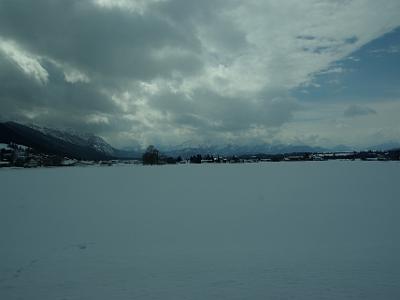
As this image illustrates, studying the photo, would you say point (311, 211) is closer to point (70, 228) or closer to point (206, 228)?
point (206, 228)

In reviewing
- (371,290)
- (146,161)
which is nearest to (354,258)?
(371,290)

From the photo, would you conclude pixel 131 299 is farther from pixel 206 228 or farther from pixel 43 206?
pixel 43 206

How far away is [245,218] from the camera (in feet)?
55.0

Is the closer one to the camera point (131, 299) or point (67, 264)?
point (131, 299)

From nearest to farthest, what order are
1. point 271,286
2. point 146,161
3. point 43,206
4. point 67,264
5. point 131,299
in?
point 131,299
point 271,286
point 67,264
point 43,206
point 146,161

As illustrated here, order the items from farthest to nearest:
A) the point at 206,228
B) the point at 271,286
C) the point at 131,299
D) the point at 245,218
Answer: the point at 245,218 → the point at 206,228 → the point at 271,286 → the point at 131,299

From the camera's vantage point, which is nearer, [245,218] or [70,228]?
[70,228]

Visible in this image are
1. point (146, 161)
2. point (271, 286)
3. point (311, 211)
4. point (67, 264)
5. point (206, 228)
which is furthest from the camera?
point (146, 161)

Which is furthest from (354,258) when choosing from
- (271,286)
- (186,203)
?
(186,203)

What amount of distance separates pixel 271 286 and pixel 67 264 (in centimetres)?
593

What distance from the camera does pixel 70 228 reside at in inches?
596

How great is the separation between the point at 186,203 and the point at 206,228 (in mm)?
7758

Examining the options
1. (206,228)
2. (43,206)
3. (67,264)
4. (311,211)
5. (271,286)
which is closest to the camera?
(271,286)

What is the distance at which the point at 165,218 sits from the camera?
1709cm
